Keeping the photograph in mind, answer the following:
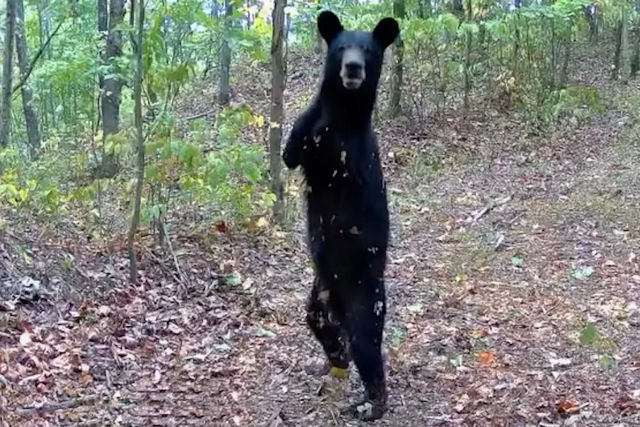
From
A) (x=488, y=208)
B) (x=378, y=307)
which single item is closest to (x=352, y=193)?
(x=378, y=307)

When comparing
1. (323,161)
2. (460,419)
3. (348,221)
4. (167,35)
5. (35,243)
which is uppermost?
(167,35)

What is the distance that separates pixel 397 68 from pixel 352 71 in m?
9.19

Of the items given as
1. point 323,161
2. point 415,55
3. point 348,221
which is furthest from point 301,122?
point 415,55

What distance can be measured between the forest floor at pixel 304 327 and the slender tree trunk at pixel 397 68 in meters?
4.30

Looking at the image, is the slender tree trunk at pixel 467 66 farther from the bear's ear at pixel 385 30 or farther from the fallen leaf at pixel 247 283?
the bear's ear at pixel 385 30

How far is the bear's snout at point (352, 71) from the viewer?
423 centimetres

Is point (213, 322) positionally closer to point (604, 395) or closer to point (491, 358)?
point (491, 358)

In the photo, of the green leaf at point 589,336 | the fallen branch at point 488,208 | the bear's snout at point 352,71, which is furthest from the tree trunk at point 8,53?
the fallen branch at point 488,208

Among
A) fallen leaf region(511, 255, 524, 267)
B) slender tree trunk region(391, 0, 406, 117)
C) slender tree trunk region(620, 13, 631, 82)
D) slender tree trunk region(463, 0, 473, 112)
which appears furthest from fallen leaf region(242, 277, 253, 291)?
slender tree trunk region(620, 13, 631, 82)

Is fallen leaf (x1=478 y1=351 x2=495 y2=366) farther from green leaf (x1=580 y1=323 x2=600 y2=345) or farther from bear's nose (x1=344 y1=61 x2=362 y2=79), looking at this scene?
bear's nose (x1=344 y1=61 x2=362 y2=79)

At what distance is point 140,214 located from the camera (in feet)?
21.5

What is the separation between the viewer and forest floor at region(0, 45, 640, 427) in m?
4.58

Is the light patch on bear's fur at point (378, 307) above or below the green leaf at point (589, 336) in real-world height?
above

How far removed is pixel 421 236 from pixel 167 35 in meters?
3.54
